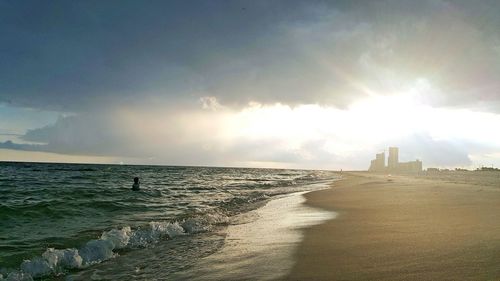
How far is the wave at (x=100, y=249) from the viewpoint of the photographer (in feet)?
30.6

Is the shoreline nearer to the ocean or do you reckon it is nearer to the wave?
the ocean

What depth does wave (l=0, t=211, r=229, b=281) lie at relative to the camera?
30.6 ft

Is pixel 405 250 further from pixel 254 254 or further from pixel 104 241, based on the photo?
pixel 104 241

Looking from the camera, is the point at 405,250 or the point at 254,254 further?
the point at 254,254

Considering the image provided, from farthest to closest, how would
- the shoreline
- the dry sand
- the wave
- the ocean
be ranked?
the wave < the ocean < the shoreline < the dry sand

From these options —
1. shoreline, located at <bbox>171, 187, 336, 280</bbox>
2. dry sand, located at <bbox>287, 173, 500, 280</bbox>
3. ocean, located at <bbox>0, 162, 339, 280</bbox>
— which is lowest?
ocean, located at <bbox>0, 162, 339, 280</bbox>

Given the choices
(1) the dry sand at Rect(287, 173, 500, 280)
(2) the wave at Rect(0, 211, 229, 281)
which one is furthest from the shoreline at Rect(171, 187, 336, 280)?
(2) the wave at Rect(0, 211, 229, 281)

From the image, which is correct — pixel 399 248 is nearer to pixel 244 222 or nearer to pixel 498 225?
pixel 498 225

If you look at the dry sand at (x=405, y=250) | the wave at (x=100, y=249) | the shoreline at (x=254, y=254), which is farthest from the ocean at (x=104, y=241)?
the dry sand at (x=405, y=250)

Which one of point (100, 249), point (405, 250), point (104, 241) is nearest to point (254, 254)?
point (405, 250)

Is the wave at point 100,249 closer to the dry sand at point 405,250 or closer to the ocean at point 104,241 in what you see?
the ocean at point 104,241

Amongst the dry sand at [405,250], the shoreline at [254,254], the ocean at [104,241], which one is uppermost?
the dry sand at [405,250]

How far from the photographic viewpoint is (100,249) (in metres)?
11.2

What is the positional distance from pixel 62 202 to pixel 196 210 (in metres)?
8.67
